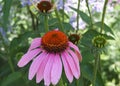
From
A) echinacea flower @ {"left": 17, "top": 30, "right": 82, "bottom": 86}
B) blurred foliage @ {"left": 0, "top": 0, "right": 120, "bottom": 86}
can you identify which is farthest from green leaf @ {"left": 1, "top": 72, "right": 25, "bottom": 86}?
echinacea flower @ {"left": 17, "top": 30, "right": 82, "bottom": 86}

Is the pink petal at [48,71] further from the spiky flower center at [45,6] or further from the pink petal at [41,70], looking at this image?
the spiky flower center at [45,6]

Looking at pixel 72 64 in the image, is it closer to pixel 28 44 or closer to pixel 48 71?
pixel 48 71

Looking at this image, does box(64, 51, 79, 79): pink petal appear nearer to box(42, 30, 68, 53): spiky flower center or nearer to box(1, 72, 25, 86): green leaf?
box(42, 30, 68, 53): spiky flower center

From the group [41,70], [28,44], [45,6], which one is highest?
[45,6]

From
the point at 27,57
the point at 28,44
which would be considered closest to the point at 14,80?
the point at 27,57

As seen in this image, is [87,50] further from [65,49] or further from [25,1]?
[25,1]

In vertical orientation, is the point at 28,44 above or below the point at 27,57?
below

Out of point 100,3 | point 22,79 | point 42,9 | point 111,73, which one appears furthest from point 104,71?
point 42,9
